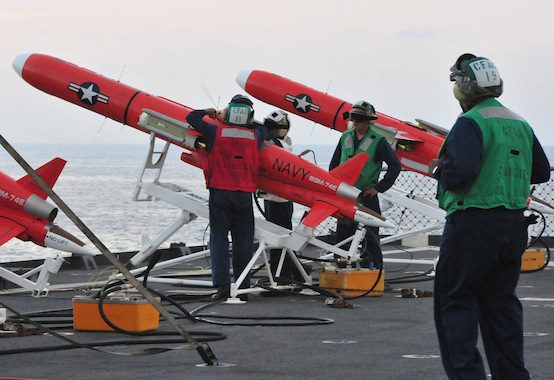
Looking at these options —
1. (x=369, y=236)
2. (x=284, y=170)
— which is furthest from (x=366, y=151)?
(x=284, y=170)

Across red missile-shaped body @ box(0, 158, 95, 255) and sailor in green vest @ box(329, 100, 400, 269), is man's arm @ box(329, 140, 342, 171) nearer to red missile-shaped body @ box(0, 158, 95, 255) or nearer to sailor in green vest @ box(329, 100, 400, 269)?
sailor in green vest @ box(329, 100, 400, 269)

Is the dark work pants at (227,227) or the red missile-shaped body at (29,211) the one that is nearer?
the dark work pants at (227,227)

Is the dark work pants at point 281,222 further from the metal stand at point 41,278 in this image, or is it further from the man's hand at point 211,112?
the metal stand at point 41,278

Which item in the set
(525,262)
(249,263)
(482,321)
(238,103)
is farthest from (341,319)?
(525,262)

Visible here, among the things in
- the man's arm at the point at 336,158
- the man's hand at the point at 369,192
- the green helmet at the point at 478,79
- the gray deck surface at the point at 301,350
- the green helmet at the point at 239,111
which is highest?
the green helmet at the point at 239,111

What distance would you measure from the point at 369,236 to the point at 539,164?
21.2 ft

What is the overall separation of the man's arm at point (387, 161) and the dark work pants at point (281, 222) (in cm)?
102

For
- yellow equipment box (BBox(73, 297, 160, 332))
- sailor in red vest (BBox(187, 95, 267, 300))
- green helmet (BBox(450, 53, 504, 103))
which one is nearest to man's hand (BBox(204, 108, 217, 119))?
sailor in red vest (BBox(187, 95, 267, 300))

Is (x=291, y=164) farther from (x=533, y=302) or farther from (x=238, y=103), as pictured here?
(x=533, y=302)

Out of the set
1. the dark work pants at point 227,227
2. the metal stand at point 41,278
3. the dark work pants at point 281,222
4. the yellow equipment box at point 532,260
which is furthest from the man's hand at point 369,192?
the metal stand at point 41,278

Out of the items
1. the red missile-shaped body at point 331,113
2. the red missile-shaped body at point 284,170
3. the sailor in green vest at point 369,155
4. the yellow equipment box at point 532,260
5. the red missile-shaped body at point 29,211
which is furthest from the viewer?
the red missile-shaped body at point 331,113

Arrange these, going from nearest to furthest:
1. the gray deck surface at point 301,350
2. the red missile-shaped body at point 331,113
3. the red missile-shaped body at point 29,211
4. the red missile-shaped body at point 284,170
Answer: the gray deck surface at point 301,350 < the red missile-shaped body at point 29,211 < the red missile-shaped body at point 284,170 < the red missile-shaped body at point 331,113

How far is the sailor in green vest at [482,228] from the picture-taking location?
263 inches

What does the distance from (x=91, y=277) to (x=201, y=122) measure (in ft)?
9.84
